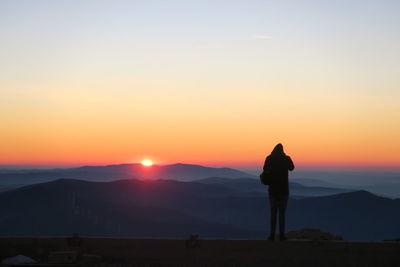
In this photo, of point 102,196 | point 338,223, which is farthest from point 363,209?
point 102,196

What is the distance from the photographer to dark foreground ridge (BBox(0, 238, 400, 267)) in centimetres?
1269

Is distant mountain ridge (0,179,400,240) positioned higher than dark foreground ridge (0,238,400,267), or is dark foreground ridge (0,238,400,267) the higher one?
distant mountain ridge (0,179,400,240)

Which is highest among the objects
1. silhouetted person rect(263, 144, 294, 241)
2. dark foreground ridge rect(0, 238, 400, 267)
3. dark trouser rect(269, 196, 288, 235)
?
silhouetted person rect(263, 144, 294, 241)

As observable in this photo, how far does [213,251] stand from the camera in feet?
43.3

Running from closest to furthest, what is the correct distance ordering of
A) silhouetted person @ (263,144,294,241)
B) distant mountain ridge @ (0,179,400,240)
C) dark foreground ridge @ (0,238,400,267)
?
dark foreground ridge @ (0,238,400,267)
silhouetted person @ (263,144,294,241)
distant mountain ridge @ (0,179,400,240)

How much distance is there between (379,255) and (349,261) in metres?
0.61

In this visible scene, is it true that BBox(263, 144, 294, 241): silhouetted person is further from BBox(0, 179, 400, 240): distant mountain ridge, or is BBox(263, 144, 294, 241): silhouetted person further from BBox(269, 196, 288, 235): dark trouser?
BBox(0, 179, 400, 240): distant mountain ridge

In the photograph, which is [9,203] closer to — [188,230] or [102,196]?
[102,196]

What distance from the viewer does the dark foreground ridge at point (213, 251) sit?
12.7 m

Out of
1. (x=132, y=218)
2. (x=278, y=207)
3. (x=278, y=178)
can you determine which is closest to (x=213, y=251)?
(x=278, y=207)

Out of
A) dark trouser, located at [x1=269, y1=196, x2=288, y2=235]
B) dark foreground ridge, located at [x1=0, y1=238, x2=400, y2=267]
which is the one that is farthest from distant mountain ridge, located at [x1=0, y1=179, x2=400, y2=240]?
dark trouser, located at [x1=269, y1=196, x2=288, y2=235]

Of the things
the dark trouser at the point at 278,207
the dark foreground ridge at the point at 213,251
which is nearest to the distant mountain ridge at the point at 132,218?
the dark foreground ridge at the point at 213,251

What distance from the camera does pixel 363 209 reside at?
196 metres

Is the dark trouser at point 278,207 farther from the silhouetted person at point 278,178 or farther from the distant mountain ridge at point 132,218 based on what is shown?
the distant mountain ridge at point 132,218
